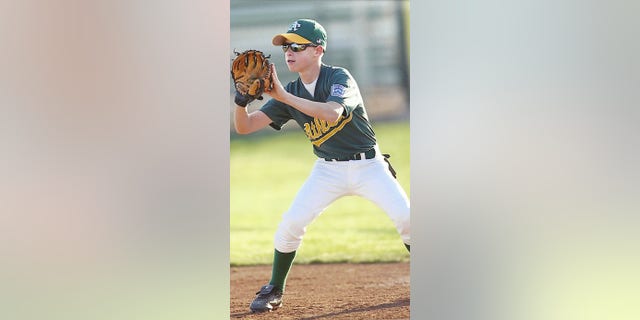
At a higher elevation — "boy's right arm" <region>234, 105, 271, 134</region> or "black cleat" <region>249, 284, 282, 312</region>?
"boy's right arm" <region>234, 105, 271, 134</region>

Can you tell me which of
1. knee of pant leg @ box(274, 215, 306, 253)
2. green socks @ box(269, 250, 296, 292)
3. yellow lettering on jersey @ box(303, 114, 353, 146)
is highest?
yellow lettering on jersey @ box(303, 114, 353, 146)

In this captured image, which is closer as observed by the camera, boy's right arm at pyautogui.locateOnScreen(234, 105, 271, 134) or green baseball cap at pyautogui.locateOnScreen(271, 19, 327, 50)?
boy's right arm at pyautogui.locateOnScreen(234, 105, 271, 134)

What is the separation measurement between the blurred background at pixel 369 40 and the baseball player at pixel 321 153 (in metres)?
7.13

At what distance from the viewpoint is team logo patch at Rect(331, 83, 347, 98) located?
4.25m

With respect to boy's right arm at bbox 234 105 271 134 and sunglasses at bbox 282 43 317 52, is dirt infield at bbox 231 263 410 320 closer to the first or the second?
boy's right arm at bbox 234 105 271 134

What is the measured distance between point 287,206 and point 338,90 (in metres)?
5.79

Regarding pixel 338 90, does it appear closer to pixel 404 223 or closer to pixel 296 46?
pixel 296 46

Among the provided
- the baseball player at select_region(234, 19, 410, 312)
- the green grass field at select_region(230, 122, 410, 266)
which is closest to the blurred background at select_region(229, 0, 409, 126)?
the green grass field at select_region(230, 122, 410, 266)

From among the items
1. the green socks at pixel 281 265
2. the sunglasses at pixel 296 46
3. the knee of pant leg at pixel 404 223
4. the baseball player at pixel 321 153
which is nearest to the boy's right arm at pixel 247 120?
the baseball player at pixel 321 153

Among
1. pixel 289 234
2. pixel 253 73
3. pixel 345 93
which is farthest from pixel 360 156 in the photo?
pixel 253 73

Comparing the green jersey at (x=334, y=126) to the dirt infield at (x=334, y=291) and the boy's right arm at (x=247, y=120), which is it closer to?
the boy's right arm at (x=247, y=120)
